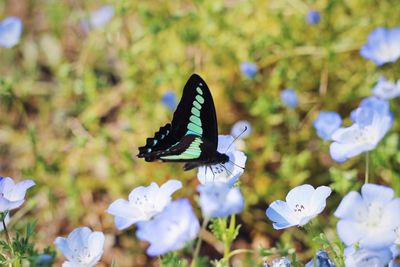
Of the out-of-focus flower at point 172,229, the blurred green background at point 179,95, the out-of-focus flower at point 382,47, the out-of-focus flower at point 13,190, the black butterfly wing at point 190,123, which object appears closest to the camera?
the out-of-focus flower at point 172,229

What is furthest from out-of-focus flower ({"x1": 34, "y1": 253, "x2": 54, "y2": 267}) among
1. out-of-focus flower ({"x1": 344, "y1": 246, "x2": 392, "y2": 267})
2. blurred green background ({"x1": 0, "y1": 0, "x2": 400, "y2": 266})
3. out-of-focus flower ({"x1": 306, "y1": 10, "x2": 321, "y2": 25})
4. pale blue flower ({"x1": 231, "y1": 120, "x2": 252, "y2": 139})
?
out-of-focus flower ({"x1": 306, "y1": 10, "x2": 321, "y2": 25})

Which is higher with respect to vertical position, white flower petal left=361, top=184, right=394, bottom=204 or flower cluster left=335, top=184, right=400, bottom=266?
white flower petal left=361, top=184, right=394, bottom=204

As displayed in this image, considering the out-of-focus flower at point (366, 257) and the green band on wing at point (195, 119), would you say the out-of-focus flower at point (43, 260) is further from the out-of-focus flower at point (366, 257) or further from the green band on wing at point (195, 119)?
the out-of-focus flower at point (366, 257)

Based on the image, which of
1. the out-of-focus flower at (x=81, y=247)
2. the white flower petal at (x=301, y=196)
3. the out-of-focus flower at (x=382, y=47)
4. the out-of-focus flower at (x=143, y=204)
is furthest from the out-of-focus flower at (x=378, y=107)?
the out-of-focus flower at (x=81, y=247)

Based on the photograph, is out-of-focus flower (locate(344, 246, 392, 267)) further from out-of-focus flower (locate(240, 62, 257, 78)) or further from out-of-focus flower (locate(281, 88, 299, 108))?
out-of-focus flower (locate(240, 62, 257, 78))

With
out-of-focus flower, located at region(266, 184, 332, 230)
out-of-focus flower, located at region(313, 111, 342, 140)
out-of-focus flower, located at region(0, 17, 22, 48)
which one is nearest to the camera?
out-of-focus flower, located at region(266, 184, 332, 230)

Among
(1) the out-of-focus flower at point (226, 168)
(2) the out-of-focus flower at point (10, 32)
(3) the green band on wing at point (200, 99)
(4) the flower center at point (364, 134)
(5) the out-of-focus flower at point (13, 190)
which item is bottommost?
(5) the out-of-focus flower at point (13, 190)
